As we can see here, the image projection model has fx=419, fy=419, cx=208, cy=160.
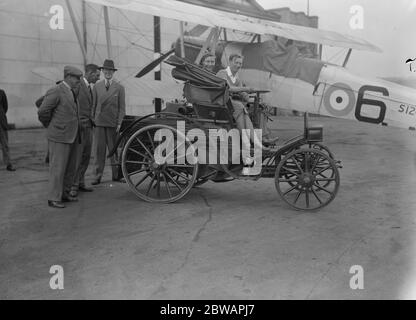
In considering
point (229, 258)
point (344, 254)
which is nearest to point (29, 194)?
point (229, 258)

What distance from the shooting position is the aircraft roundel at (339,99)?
33.4 feet

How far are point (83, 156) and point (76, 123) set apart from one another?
949mm

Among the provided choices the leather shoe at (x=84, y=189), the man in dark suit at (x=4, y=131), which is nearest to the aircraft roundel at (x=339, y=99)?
the leather shoe at (x=84, y=189)

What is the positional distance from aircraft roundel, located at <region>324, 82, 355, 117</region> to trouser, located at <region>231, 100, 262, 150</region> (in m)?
5.68

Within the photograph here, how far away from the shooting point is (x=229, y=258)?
3648mm

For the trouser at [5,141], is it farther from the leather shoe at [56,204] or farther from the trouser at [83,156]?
the leather shoe at [56,204]

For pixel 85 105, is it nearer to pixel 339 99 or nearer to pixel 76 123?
pixel 76 123

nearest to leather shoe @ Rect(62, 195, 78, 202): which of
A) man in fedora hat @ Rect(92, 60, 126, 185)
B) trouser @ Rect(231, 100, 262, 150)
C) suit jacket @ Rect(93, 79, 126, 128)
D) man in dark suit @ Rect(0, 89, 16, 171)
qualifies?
man in fedora hat @ Rect(92, 60, 126, 185)

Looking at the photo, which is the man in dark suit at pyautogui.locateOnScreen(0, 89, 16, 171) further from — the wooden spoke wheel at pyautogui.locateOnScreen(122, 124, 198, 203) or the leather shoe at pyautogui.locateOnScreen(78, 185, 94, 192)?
the wooden spoke wheel at pyautogui.locateOnScreen(122, 124, 198, 203)

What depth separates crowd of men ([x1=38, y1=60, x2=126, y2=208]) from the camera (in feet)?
17.3

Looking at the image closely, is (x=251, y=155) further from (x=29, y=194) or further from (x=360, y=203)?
(x=29, y=194)

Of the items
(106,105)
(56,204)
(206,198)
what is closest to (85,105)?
(106,105)

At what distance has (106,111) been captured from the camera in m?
6.58

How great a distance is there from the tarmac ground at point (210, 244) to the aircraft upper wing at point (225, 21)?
319 cm
